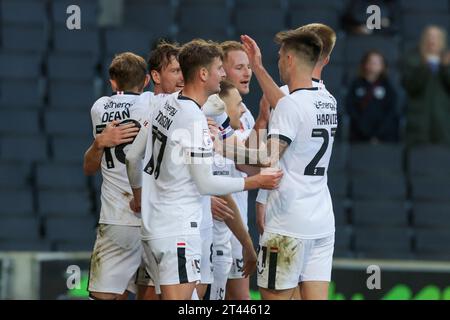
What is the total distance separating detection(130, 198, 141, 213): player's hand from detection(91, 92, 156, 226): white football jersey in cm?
13

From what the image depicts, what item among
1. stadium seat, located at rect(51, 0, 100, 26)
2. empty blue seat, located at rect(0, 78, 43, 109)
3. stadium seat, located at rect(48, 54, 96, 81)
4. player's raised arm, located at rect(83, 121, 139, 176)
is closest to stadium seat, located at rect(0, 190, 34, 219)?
empty blue seat, located at rect(0, 78, 43, 109)

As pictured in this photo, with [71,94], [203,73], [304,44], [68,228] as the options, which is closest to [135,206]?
[203,73]

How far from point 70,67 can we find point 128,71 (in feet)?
19.4

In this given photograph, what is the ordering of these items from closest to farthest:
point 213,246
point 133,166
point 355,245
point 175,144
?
point 175,144
point 133,166
point 213,246
point 355,245

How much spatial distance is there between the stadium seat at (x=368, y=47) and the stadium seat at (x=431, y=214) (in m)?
1.89

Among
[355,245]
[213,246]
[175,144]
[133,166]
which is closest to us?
[175,144]

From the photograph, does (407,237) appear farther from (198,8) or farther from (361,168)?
(198,8)

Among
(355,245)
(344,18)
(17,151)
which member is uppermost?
(344,18)

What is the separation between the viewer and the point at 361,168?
14.0m

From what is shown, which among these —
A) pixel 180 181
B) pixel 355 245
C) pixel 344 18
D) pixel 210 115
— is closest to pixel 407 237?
pixel 355 245

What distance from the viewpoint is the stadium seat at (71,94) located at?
47.2ft

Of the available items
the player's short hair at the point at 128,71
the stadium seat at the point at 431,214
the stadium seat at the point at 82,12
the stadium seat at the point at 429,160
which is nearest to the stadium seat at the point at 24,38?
the stadium seat at the point at 82,12

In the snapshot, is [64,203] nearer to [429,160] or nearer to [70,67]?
[70,67]

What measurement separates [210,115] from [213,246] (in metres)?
1.00
